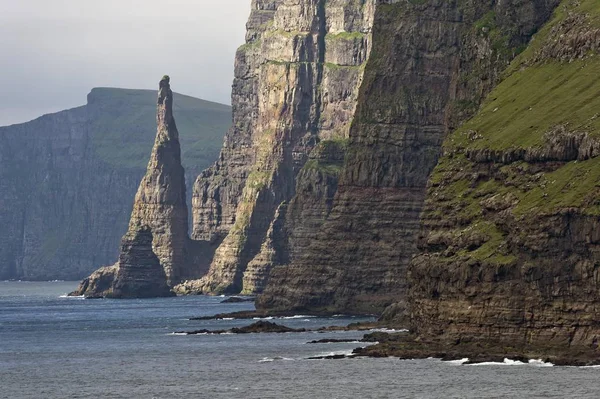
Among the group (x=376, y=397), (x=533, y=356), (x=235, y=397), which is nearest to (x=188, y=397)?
(x=235, y=397)

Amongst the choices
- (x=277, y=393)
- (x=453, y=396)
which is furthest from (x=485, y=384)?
(x=277, y=393)

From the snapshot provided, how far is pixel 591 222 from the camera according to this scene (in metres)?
199

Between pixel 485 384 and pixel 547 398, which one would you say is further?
pixel 485 384

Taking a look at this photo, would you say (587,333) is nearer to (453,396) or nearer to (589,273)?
(589,273)

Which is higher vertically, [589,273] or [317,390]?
[589,273]

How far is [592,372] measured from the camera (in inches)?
7446

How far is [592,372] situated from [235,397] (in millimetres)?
34052

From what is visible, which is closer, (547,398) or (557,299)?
(547,398)

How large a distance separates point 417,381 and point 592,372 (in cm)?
1797

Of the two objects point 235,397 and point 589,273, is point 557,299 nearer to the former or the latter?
point 589,273

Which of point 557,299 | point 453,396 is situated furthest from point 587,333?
point 453,396

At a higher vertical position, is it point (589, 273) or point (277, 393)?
point (589, 273)

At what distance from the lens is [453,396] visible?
183 m

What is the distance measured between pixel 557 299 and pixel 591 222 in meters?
8.32
